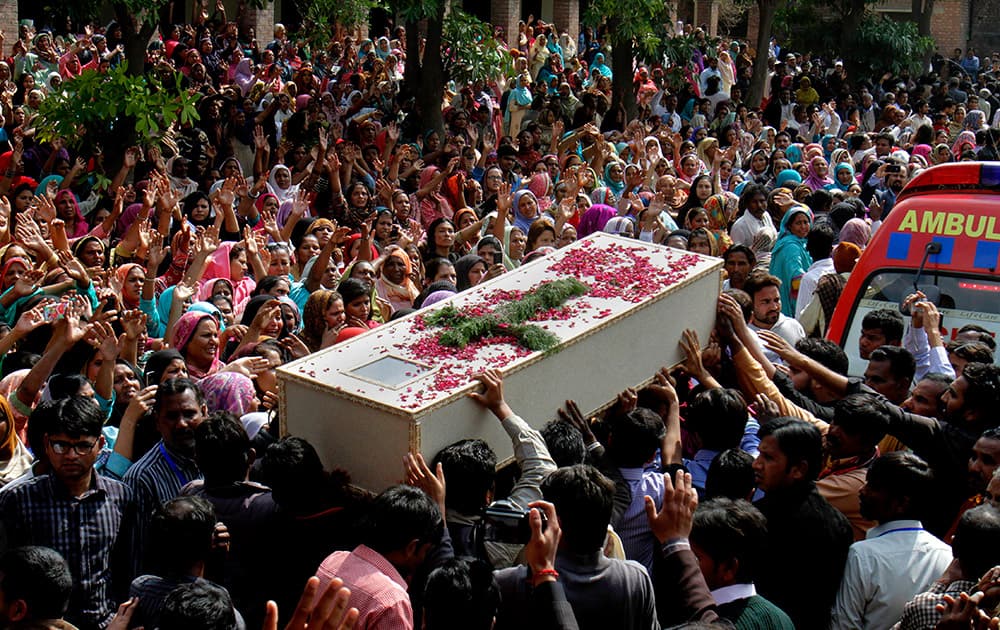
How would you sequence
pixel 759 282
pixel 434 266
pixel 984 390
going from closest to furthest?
pixel 984 390 < pixel 759 282 < pixel 434 266

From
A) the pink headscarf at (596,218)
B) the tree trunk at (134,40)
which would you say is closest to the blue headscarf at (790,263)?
the pink headscarf at (596,218)

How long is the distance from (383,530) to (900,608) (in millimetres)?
1669

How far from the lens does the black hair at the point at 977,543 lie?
3.49m

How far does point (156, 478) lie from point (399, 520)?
122cm

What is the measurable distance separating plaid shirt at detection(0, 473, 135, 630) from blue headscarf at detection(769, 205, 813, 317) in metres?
5.42

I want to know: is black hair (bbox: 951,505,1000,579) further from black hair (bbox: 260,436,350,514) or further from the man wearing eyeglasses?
the man wearing eyeglasses

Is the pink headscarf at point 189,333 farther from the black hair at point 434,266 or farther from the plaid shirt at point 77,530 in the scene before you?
the black hair at point 434,266

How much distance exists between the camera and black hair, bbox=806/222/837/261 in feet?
26.6

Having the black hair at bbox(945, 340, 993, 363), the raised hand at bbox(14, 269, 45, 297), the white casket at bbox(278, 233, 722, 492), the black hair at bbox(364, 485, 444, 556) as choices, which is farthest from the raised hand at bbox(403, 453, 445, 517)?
the raised hand at bbox(14, 269, 45, 297)

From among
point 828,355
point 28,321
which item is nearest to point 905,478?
point 828,355

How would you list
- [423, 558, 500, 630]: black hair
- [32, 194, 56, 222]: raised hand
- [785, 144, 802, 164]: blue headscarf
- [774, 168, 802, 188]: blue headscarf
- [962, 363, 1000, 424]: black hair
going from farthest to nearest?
[785, 144, 802, 164]: blue headscarf, [774, 168, 802, 188]: blue headscarf, [32, 194, 56, 222]: raised hand, [962, 363, 1000, 424]: black hair, [423, 558, 500, 630]: black hair

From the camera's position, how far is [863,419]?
4414 millimetres

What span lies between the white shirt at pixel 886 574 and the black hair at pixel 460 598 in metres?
1.23

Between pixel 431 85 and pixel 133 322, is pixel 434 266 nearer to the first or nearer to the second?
pixel 133 322
